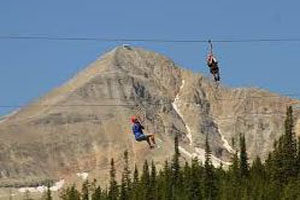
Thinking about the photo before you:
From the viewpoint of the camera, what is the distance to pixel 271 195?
644 feet

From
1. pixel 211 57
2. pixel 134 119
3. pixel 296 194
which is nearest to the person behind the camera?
pixel 211 57

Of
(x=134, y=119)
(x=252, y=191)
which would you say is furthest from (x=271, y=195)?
(x=134, y=119)

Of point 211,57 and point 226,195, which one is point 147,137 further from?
point 226,195

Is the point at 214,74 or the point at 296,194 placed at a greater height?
the point at 214,74

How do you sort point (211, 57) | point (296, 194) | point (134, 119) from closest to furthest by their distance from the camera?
point (211, 57)
point (134, 119)
point (296, 194)

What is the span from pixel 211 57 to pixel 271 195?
124508 mm

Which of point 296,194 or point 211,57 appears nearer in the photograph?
point 211,57

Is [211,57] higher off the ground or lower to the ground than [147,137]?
higher

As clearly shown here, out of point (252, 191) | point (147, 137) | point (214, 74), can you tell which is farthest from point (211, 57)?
point (252, 191)

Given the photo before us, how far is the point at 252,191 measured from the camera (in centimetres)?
19450

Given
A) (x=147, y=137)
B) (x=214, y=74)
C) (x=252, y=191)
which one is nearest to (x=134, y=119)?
(x=147, y=137)

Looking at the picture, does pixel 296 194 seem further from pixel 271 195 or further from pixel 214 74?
pixel 214 74

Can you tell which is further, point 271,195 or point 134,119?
point 271,195

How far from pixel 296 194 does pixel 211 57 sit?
122515mm
